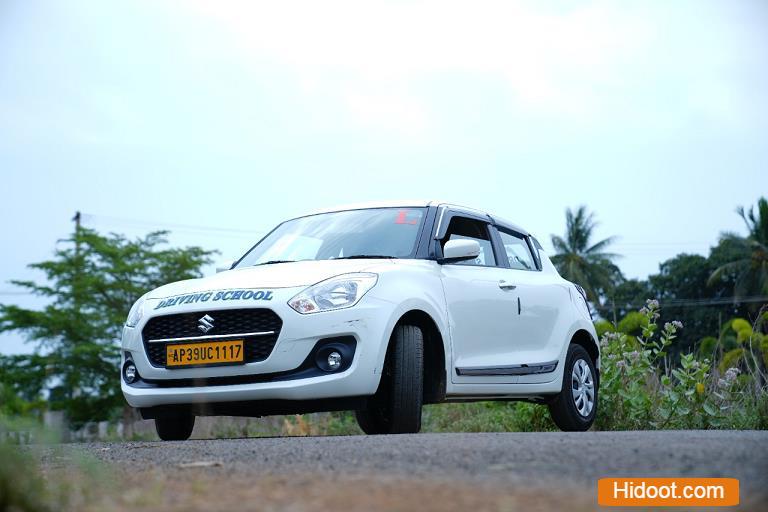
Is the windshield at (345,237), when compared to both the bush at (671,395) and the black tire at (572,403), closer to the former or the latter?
the black tire at (572,403)

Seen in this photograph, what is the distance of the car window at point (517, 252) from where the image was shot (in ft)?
28.8

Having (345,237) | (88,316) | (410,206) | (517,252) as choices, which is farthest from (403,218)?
(88,316)

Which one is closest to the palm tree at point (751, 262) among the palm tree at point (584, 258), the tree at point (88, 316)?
the palm tree at point (584, 258)

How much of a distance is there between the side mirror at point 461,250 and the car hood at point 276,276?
1.64 feet

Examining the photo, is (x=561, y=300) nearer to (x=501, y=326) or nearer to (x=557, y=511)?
(x=501, y=326)

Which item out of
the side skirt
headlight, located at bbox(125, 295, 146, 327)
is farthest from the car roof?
headlight, located at bbox(125, 295, 146, 327)

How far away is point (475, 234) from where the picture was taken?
8.50 m

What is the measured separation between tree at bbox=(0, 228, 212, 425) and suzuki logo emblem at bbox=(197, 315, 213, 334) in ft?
121

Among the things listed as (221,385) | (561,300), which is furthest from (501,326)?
(221,385)

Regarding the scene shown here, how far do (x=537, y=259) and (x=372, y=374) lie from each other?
308 centimetres

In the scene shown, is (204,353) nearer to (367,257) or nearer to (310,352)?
(310,352)

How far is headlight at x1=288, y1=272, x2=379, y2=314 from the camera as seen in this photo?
662 cm

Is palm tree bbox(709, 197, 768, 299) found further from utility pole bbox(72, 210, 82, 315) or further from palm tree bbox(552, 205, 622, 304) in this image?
utility pole bbox(72, 210, 82, 315)

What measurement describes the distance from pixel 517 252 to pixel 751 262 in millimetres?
54510
